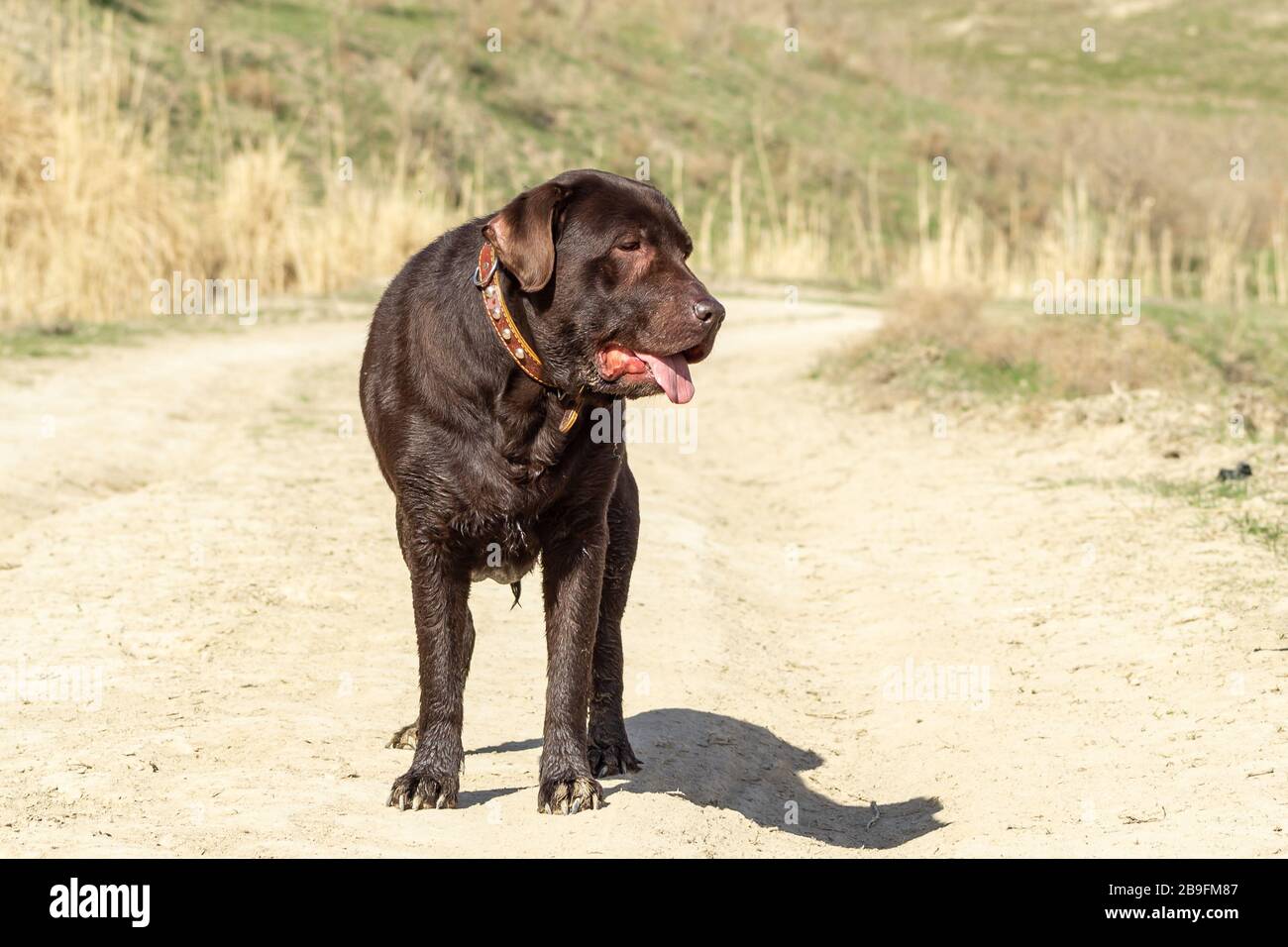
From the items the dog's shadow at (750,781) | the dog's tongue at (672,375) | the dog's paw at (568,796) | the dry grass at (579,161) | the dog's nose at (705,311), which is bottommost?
the dog's shadow at (750,781)

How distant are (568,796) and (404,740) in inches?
38.4

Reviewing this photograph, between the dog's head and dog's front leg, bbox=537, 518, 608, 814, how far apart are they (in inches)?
21.6

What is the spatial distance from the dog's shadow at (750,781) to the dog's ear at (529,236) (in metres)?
1.68

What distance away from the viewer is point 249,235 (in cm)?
1958

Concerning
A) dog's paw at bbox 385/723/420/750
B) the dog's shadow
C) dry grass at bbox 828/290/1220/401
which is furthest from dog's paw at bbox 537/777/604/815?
dry grass at bbox 828/290/1220/401

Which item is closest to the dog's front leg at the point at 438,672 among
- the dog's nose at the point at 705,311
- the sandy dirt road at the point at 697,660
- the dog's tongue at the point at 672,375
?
the sandy dirt road at the point at 697,660

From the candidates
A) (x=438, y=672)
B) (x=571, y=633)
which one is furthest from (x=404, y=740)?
(x=571, y=633)

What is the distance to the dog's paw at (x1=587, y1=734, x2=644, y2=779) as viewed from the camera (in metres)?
A: 5.76

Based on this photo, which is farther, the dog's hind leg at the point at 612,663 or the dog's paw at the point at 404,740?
the dog's paw at the point at 404,740

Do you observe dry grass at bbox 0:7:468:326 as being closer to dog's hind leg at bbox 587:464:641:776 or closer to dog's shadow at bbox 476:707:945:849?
dog's shadow at bbox 476:707:945:849

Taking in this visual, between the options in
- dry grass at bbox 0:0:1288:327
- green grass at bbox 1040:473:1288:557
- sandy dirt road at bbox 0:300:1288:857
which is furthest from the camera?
dry grass at bbox 0:0:1288:327

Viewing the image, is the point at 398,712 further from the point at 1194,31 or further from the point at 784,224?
the point at 1194,31

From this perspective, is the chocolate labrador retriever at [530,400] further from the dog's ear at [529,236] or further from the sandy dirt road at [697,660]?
the sandy dirt road at [697,660]

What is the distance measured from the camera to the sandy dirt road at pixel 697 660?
513cm
